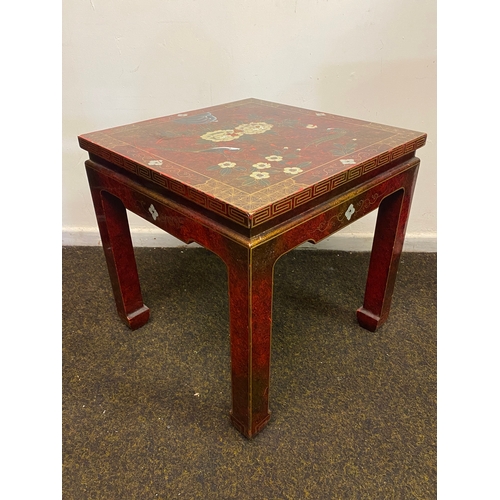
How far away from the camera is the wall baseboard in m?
1.58

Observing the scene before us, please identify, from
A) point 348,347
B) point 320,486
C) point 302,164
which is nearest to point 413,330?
point 348,347

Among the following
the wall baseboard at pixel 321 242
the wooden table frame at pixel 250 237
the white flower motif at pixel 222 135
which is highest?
the white flower motif at pixel 222 135

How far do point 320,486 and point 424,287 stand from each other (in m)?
0.77

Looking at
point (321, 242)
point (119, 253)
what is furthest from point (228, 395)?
point (321, 242)

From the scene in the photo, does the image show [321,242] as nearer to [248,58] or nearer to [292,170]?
[248,58]

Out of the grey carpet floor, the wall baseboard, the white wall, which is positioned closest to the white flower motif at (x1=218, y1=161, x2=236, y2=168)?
Answer: the grey carpet floor

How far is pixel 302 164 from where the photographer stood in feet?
2.70

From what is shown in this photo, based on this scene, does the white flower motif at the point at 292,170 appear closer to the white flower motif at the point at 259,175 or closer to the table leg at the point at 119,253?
the white flower motif at the point at 259,175

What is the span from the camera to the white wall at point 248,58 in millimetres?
1272

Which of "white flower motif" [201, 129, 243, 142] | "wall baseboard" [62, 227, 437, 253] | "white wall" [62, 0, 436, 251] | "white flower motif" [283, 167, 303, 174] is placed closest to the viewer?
"white flower motif" [283, 167, 303, 174]

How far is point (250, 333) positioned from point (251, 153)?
0.35m

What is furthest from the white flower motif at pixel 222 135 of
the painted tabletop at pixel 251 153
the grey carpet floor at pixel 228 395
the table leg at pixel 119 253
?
the grey carpet floor at pixel 228 395

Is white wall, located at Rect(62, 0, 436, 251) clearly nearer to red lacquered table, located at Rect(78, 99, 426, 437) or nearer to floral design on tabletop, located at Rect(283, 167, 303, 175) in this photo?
red lacquered table, located at Rect(78, 99, 426, 437)

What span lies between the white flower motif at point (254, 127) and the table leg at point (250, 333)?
385mm
